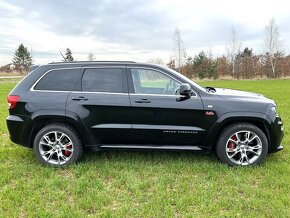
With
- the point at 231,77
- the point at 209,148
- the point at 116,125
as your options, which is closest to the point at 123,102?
the point at 116,125

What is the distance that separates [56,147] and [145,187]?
1.75 m

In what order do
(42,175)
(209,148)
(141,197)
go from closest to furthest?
(141,197)
(42,175)
(209,148)

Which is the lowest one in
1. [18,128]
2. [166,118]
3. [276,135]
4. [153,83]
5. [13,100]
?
[276,135]

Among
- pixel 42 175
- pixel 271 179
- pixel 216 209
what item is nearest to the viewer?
pixel 216 209

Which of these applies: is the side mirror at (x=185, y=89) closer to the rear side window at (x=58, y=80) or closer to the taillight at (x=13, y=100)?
the rear side window at (x=58, y=80)

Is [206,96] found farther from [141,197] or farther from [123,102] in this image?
[141,197]

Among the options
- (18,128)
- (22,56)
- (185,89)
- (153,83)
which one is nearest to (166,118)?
(185,89)

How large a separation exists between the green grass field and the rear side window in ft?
4.29

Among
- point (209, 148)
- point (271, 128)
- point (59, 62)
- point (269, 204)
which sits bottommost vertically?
point (269, 204)

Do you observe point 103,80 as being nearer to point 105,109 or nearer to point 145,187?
point 105,109

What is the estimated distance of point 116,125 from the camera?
195 inches

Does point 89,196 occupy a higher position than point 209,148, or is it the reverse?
point 209,148

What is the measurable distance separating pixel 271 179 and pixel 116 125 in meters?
2.46

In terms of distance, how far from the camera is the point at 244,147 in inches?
194
